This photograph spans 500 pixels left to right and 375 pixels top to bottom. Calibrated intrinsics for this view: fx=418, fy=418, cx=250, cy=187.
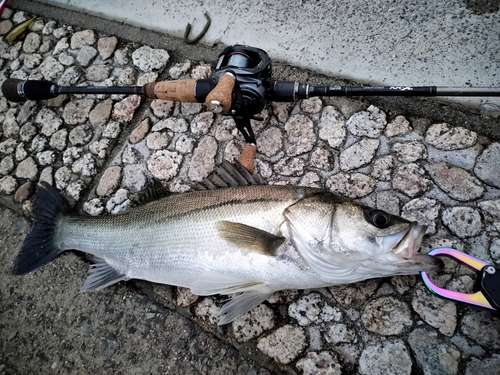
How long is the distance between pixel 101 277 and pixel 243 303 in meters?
1.02

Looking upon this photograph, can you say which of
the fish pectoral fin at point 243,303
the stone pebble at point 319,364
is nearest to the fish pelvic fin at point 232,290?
the fish pectoral fin at point 243,303

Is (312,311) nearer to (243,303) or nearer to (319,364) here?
(319,364)

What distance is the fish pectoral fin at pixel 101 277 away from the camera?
272 cm

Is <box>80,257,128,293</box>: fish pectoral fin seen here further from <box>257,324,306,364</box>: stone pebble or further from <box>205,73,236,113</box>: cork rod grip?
<box>205,73,236,113</box>: cork rod grip

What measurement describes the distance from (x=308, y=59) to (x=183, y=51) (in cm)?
108

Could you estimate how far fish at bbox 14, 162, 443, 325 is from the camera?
2115 mm

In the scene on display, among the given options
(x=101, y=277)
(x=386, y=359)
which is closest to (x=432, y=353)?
(x=386, y=359)

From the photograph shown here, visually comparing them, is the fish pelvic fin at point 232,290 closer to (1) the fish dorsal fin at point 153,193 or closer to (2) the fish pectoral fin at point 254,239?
(2) the fish pectoral fin at point 254,239

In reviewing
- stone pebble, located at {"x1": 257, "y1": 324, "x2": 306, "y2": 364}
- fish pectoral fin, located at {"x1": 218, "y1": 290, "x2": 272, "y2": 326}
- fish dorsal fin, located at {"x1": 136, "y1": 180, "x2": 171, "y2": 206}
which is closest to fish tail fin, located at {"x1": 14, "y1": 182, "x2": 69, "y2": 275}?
fish dorsal fin, located at {"x1": 136, "y1": 180, "x2": 171, "y2": 206}

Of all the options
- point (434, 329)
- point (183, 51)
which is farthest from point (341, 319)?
point (183, 51)

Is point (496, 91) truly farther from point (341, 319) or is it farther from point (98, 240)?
point (98, 240)

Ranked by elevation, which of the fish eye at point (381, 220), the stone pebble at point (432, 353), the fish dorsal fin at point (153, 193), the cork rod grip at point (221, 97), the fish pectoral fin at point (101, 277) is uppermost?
the cork rod grip at point (221, 97)

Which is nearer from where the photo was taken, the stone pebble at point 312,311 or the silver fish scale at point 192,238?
the silver fish scale at point 192,238

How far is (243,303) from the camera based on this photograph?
93.7 inches
